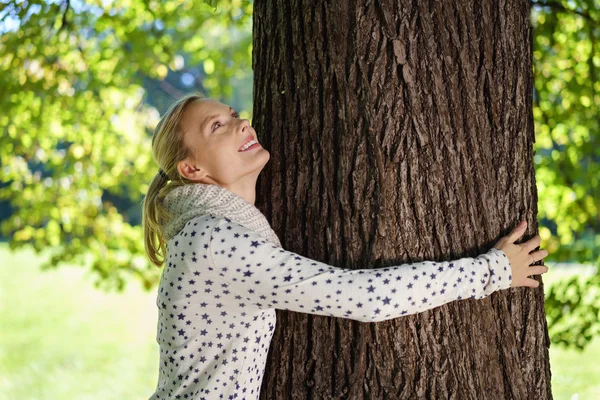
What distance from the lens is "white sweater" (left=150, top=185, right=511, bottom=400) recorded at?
6.93 feet

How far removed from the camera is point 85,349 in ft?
35.6

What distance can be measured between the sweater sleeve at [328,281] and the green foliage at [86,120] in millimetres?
4576

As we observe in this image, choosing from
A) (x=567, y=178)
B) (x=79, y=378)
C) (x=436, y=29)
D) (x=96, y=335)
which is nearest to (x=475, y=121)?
(x=436, y=29)

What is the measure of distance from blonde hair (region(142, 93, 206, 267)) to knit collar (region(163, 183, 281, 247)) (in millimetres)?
101

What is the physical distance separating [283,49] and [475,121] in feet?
2.36

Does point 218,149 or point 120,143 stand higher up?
point 120,143

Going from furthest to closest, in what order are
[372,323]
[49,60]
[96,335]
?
[96,335] → [49,60] → [372,323]

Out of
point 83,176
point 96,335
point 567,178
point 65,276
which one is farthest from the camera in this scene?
point 65,276

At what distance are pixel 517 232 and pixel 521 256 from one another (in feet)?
0.28

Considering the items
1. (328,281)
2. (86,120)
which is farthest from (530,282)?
(86,120)

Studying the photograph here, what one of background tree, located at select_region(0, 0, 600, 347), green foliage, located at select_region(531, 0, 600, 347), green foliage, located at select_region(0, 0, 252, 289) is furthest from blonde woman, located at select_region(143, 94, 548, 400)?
green foliage, located at select_region(0, 0, 252, 289)

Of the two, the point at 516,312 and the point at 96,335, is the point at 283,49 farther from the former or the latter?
the point at 96,335

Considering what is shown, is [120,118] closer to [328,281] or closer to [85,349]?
[85,349]

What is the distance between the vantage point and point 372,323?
7.52 ft
